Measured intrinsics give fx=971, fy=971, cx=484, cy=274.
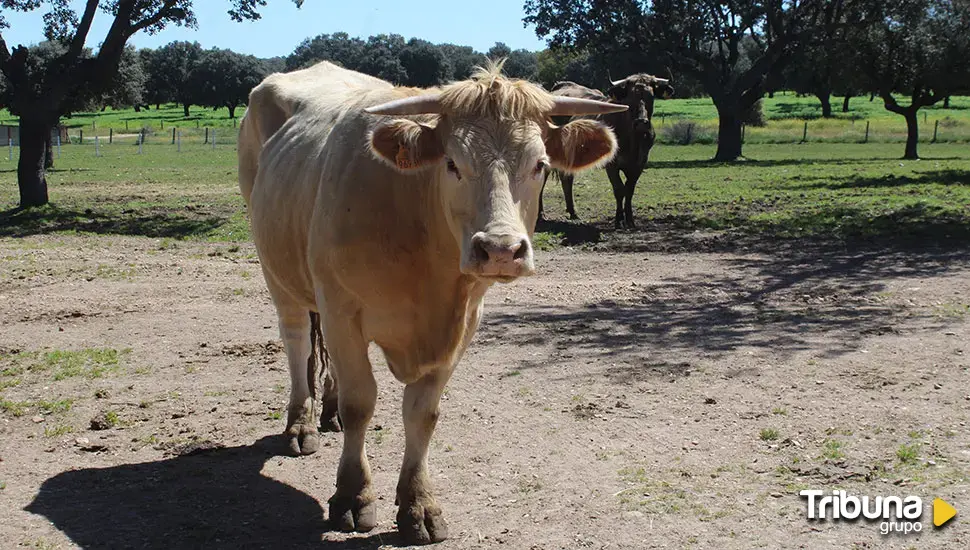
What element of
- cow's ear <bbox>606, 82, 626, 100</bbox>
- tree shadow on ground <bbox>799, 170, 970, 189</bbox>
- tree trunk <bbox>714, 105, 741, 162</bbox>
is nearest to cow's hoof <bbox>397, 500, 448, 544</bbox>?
cow's ear <bbox>606, 82, 626, 100</bbox>

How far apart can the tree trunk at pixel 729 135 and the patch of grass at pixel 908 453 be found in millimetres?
30827

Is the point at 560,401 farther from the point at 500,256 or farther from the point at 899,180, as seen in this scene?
the point at 899,180

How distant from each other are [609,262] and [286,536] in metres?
8.79

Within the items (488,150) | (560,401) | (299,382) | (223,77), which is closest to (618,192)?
(560,401)

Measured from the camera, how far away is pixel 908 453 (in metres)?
5.43

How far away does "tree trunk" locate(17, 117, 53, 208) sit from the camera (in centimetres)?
1994

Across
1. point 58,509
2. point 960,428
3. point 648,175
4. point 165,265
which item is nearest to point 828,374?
point 960,428

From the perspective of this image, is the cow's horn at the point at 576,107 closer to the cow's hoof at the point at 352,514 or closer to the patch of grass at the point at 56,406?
the cow's hoof at the point at 352,514

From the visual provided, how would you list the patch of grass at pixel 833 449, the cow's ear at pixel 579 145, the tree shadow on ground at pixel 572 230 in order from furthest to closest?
1. the tree shadow on ground at pixel 572 230
2. the patch of grass at pixel 833 449
3. the cow's ear at pixel 579 145

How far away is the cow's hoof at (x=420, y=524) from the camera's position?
181 inches

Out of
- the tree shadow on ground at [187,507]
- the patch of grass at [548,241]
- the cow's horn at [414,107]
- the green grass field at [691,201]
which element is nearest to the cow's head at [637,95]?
the green grass field at [691,201]

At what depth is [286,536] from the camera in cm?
469

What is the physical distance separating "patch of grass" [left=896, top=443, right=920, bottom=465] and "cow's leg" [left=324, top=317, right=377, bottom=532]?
9.55 ft

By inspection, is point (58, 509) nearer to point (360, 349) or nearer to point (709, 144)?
point (360, 349)
